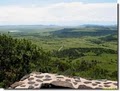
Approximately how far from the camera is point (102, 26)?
4809 millimetres

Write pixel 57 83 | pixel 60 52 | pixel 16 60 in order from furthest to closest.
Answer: pixel 16 60, pixel 60 52, pixel 57 83

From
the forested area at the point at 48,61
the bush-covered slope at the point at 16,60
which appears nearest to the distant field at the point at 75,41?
the forested area at the point at 48,61

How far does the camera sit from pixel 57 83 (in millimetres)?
4691

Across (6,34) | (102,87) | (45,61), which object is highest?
(6,34)

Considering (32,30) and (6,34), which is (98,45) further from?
(6,34)

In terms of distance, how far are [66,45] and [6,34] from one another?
30.7 inches

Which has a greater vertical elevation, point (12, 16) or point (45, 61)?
point (12, 16)

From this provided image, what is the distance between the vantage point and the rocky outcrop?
4.68 metres

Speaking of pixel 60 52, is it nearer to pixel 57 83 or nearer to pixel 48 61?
pixel 48 61

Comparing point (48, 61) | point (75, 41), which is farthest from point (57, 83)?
point (75, 41)

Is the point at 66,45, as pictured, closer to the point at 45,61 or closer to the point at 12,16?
the point at 45,61

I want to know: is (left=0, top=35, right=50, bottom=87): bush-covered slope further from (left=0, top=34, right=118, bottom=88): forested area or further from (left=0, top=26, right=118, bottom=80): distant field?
(left=0, top=26, right=118, bottom=80): distant field

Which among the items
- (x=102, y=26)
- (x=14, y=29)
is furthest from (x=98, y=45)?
(x=14, y=29)

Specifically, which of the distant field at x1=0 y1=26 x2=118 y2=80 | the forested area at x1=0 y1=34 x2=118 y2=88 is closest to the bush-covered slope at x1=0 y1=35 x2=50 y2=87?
the forested area at x1=0 y1=34 x2=118 y2=88
